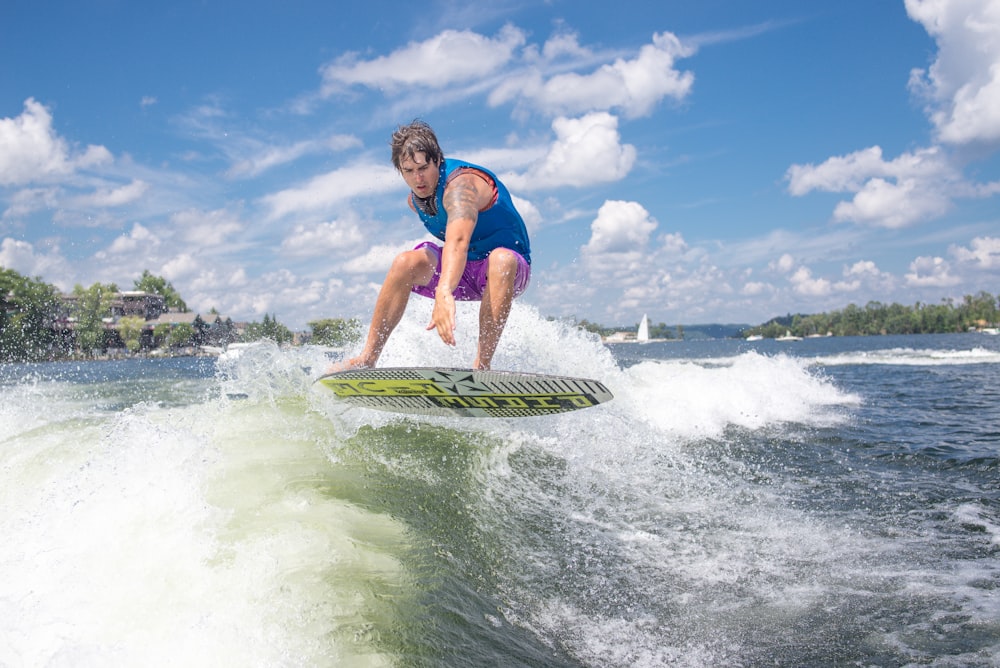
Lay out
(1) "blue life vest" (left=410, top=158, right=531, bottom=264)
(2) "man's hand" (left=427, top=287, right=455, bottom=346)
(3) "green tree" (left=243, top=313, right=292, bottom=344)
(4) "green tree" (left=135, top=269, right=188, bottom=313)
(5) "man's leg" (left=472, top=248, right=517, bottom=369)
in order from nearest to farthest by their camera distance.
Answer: (2) "man's hand" (left=427, top=287, right=455, bottom=346)
(5) "man's leg" (left=472, top=248, right=517, bottom=369)
(1) "blue life vest" (left=410, top=158, right=531, bottom=264)
(3) "green tree" (left=243, top=313, right=292, bottom=344)
(4) "green tree" (left=135, top=269, right=188, bottom=313)

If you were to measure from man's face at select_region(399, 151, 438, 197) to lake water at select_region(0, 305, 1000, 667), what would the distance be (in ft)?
7.48

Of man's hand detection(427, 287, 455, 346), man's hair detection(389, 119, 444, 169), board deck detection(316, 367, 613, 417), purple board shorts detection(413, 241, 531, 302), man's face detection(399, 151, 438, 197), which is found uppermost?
man's hair detection(389, 119, 444, 169)

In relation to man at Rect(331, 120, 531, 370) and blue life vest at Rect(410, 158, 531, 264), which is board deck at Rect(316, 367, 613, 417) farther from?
blue life vest at Rect(410, 158, 531, 264)

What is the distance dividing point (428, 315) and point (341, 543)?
826cm

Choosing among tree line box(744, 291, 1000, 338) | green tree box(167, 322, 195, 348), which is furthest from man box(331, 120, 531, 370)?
tree line box(744, 291, 1000, 338)

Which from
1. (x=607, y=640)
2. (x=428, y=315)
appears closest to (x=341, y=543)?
(x=607, y=640)

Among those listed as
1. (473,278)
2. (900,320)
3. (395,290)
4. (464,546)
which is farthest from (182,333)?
(900,320)

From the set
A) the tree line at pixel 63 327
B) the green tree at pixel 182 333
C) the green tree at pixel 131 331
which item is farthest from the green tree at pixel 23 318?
the green tree at pixel 182 333

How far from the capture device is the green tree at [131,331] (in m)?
89.6

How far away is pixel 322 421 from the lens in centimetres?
628

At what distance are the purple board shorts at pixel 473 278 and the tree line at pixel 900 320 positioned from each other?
7637 inches

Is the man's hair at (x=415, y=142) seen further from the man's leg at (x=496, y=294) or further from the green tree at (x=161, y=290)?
the green tree at (x=161, y=290)

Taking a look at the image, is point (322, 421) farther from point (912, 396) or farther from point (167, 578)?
point (912, 396)

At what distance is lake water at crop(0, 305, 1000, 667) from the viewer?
2.53 meters
